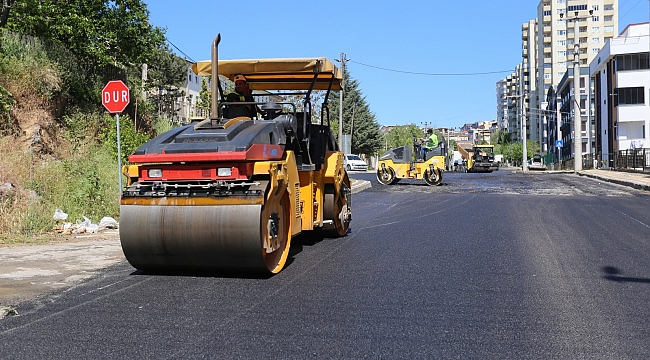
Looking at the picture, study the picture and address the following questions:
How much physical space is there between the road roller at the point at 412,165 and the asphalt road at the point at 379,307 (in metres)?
13.9

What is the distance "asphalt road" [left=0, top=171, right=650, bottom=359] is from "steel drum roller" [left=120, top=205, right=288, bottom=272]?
21 cm

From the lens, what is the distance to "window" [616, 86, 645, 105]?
5588 centimetres

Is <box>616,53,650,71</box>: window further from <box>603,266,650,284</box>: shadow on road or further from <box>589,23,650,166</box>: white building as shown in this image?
<box>603,266,650,284</box>: shadow on road

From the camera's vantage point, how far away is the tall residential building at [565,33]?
104 m

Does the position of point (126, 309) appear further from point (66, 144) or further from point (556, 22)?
point (556, 22)

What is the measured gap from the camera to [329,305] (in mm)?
5328

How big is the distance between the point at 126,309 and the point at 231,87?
4.78 m

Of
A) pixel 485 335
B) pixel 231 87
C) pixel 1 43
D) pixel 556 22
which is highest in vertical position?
pixel 556 22

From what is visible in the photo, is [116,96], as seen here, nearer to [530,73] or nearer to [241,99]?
[241,99]

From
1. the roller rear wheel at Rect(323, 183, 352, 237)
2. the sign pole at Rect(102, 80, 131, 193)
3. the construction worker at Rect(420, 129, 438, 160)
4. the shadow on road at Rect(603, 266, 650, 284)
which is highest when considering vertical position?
the sign pole at Rect(102, 80, 131, 193)

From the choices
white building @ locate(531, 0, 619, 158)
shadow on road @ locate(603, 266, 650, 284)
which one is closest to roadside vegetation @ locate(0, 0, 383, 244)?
shadow on road @ locate(603, 266, 650, 284)

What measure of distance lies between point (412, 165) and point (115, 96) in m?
14.3

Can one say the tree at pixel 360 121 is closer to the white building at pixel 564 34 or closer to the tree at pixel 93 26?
the white building at pixel 564 34

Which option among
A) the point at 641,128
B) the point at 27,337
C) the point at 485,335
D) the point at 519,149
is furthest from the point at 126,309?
the point at 519,149
